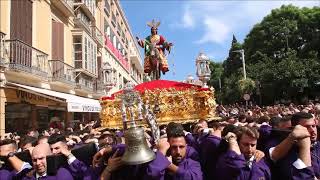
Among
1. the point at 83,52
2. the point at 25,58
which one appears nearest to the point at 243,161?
the point at 25,58

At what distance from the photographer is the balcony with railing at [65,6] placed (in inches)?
695

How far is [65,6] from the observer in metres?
18.5

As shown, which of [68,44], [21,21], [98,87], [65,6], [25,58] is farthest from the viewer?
[98,87]

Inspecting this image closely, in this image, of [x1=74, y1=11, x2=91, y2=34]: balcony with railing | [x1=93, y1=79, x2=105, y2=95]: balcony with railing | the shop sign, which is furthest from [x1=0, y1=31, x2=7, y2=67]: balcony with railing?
[x1=93, y1=79, x2=105, y2=95]: balcony with railing

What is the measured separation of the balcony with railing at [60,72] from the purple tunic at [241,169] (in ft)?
43.3

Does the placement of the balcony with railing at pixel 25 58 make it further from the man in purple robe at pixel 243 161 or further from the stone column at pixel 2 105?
the man in purple robe at pixel 243 161

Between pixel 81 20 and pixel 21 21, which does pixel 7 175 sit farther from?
pixel 81 20

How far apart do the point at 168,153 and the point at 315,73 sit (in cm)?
2773

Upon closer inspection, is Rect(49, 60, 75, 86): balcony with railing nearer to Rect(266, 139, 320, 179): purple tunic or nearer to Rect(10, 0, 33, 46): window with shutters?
Rect(10, 0, 33, 46): window with shutters

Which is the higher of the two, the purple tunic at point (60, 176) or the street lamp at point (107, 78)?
the street lamp at point (107, 78)

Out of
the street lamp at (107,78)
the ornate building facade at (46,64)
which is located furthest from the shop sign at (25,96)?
the street lamp at (107,78)

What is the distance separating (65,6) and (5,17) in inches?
244

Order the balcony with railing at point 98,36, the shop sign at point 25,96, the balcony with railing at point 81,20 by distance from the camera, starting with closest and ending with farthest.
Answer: the shop sign at point 25,96, the balcony with railing at point 81,20, the balcony with railing at point 98,36

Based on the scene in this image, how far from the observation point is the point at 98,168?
349cm
